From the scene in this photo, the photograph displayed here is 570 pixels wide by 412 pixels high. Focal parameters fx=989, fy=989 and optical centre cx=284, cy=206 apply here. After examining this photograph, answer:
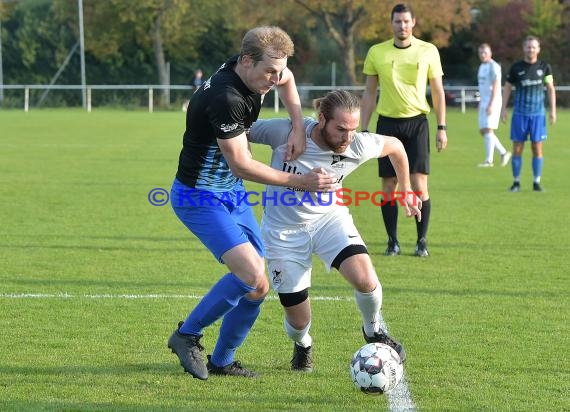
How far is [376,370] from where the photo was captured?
16.0ft

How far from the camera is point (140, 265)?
8.62 meters

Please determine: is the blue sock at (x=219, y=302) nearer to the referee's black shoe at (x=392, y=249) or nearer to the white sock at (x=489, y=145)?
A: the referee's black shoe at (x=392, y=249)

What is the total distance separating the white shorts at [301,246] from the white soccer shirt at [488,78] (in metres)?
12.7

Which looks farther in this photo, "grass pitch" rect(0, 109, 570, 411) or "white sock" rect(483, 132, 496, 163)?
"white sock" rect(483, 132, 496, 163)

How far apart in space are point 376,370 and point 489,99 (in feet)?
44.8

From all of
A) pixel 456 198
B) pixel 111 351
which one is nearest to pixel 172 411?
pixel 111 351

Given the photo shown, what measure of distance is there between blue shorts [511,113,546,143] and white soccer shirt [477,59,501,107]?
315cm

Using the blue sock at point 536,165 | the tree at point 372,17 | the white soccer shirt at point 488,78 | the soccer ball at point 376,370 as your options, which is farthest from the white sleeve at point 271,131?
the tree at point 372,17

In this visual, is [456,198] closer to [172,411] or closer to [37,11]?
[172,411]

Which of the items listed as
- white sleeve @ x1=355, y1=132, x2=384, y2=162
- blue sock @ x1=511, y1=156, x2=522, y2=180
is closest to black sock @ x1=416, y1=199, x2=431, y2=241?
white sleeve @ x1=355, y1=132, x2=384, y2=162

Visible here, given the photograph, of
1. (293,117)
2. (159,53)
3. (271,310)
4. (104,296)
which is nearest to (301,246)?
(293,117)

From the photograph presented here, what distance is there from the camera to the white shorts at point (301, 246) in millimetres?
5359

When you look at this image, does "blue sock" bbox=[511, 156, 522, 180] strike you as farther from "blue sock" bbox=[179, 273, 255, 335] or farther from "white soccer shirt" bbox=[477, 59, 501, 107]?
"blue sock" bbox=[179, 273, 255, 335]

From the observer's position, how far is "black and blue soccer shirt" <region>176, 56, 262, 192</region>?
4871mm
